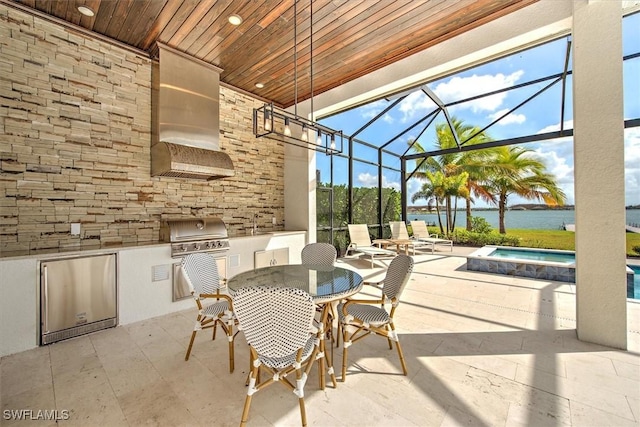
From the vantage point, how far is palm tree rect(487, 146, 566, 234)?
8.57 meters

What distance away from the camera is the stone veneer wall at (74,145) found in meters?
2.70

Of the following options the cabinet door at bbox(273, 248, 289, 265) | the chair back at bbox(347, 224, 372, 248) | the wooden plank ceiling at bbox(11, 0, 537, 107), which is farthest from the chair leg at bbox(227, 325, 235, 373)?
the chair back at bbox(347, 224, 372, 248)

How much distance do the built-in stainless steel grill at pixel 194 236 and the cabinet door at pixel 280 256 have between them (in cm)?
101

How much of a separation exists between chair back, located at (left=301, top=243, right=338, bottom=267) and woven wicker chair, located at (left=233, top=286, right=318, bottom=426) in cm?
171

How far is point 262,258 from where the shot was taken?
440 centimetres

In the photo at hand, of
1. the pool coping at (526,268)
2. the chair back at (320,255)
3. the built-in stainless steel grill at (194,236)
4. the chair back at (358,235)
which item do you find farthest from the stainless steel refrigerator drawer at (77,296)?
the pool coping at (526,268)

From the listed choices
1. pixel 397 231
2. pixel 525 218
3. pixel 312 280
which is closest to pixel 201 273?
pixel 312 280

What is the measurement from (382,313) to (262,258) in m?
2.66

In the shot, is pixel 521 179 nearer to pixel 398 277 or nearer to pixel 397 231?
pixel 397 231

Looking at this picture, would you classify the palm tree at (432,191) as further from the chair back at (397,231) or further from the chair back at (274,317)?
the chair back at (274,317)

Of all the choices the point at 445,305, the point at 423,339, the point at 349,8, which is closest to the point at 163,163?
the point at 349,8

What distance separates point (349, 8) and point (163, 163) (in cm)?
295

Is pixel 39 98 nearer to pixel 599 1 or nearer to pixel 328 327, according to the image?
pixel 328 327

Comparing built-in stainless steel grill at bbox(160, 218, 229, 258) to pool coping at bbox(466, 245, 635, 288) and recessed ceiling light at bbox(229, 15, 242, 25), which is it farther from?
pool coping at bbox(466, 245, 635, 288)
